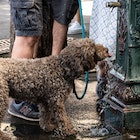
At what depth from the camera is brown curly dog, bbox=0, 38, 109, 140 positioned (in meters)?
4.71

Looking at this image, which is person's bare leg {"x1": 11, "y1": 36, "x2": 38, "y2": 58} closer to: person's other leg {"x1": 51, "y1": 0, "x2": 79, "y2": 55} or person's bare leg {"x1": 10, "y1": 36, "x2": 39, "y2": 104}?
person's bare leg {"x1": 10, "y1": 36, "x2": 39, "y2": 104}

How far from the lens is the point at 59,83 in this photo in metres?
4.83

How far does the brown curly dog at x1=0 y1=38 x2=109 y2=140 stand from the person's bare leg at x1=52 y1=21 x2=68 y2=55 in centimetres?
72

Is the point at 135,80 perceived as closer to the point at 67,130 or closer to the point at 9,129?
the point at 67,130

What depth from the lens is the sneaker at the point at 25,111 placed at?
542 cm

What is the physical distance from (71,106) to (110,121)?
0.79m

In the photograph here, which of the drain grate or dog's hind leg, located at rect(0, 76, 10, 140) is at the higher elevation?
dog's hind leg, located at rect(0, 76, 10, 140)

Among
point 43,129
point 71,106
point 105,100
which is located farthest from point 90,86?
point 43,129

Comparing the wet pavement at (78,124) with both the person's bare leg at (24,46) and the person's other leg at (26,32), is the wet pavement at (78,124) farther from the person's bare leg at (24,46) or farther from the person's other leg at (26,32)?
the person's bare leg at (24,46)

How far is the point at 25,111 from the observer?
5.46 meters

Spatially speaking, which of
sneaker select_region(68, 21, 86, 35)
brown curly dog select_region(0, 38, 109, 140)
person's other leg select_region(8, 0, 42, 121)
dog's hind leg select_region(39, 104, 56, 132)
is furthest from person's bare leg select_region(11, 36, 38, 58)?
sneaker select_region(68, 21, 86, 35)

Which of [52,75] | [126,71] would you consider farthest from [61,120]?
[126,71]

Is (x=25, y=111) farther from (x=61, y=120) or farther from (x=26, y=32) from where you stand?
(x=26, y=32)

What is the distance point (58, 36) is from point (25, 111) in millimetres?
891
